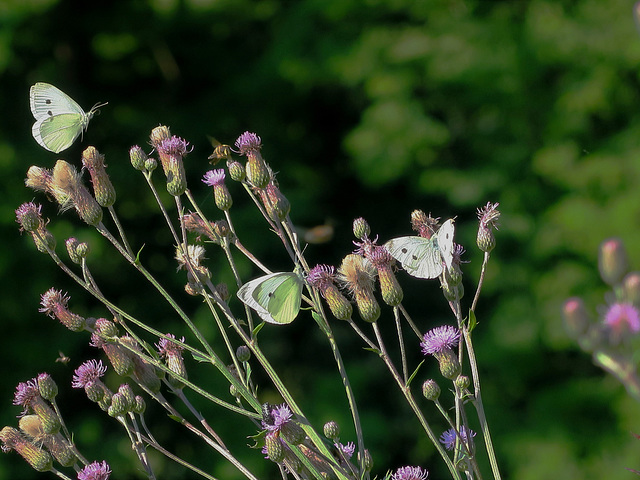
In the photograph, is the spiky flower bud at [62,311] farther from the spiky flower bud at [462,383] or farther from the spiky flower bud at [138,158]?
the spiky flower bud at [462,383]

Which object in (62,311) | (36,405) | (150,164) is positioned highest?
(150,164)

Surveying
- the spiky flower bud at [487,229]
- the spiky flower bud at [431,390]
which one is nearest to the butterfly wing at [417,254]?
the spiky flower bud at [487,229]

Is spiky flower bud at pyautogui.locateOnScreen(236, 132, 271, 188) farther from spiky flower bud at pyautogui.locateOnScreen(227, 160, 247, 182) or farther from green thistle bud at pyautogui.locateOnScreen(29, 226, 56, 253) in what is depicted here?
green thistle bud at pyautogui.locateOnScreen(29, 226, 56, 253)

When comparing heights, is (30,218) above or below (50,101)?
below

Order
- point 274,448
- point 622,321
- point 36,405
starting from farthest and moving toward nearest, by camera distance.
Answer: point 36,405 → point 274,448 → point 622,321

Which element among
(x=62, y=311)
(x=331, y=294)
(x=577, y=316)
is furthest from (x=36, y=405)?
(x=577, y=316)

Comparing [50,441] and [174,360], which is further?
[174,360]

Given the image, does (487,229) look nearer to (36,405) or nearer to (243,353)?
(243,353)

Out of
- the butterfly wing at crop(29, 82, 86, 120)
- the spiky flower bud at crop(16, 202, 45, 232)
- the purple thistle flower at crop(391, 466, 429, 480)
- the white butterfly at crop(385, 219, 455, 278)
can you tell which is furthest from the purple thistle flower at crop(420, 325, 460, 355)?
the butterfly wing at crop(29, 82, 86, 120)
